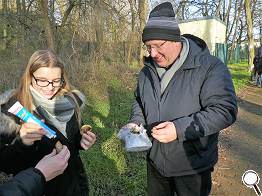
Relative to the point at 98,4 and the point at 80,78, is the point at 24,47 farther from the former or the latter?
the point at 98,4

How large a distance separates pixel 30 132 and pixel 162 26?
1296mm

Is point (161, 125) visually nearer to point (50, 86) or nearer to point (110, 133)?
point (50, 86)

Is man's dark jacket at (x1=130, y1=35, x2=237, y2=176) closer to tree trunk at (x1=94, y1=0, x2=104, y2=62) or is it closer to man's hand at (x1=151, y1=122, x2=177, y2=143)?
man's hand at (x1=151, y1=122, x2=177, y2=143)

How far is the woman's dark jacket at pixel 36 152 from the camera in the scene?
2504mm

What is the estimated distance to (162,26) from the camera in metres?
2.82

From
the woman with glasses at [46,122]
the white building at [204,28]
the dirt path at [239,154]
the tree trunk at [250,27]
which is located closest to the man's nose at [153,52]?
the woman with glasses at [46,122]

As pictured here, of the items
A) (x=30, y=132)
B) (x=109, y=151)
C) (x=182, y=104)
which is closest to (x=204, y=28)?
(x=109, y=151)

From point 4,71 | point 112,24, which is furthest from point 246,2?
point 4,71

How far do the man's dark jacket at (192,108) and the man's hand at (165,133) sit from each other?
4cm

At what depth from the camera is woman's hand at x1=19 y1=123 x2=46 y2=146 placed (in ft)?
7.58

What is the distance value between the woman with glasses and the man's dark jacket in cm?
56

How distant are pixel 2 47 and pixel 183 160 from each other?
29.5ft

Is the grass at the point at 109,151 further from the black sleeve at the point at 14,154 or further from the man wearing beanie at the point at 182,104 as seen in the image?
the black sleeve at the point at 14,154

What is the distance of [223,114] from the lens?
8.60 feet
